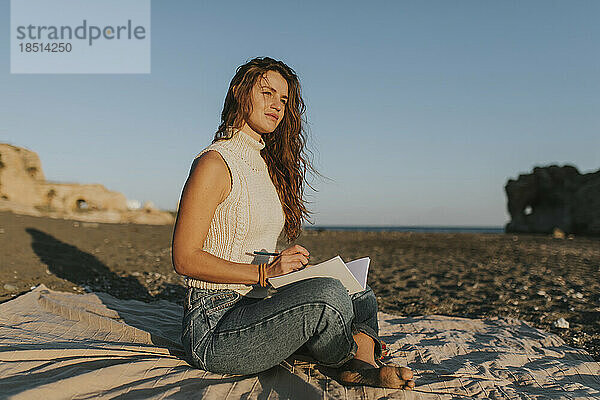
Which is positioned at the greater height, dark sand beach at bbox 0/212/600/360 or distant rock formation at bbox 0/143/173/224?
distant rock formation at bbox 0/143/173/224

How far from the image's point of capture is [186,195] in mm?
2377

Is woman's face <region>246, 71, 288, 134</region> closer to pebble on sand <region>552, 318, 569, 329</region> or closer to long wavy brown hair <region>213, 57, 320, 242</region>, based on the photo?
long wavy brown hair <region>213, 57, 320, 242</region>

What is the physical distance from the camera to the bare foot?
2232 mm

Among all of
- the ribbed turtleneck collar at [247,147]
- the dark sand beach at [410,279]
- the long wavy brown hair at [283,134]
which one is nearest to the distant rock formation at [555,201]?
the dark sand beach at [410,279]

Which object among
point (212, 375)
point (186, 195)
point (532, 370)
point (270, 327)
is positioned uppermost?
point (186, 195)

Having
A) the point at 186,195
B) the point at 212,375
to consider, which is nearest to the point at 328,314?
the point at 212,375

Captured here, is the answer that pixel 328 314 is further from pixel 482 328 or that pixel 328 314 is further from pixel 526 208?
pixel 526 208

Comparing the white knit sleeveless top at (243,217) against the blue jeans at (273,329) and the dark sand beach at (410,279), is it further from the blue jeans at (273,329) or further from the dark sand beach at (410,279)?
the dark sand beach at (410,279)

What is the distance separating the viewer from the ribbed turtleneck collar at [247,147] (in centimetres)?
274

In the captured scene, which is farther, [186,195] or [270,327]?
[186,195]

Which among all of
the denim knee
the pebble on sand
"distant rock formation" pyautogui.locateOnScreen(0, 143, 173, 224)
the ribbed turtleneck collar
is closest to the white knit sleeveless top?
the ribbed turtleneck collar

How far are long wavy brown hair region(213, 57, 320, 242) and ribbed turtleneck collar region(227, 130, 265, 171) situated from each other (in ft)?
0.16

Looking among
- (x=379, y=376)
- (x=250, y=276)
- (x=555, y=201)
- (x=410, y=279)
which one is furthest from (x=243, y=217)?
(x=555, y=201)

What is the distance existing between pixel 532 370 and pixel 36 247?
6.99m
